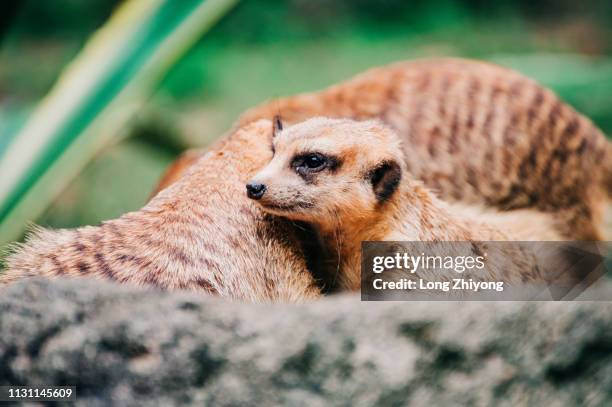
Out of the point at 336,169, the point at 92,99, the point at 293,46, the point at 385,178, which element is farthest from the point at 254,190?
the point at 293,46

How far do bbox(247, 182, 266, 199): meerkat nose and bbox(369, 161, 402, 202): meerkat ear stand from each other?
1.25 ft

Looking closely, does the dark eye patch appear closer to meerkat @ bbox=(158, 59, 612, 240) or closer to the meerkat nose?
the meerkat nose

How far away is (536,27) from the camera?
6.66 meters

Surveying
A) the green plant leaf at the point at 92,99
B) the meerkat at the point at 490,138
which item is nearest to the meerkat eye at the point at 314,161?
the green plant leaf at the point at 92,99

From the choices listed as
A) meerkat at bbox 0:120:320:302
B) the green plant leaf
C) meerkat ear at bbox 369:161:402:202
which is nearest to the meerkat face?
meerkat ear at bbox 369:161:402:202

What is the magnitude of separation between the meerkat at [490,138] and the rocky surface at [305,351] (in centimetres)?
174

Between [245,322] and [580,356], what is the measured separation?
625 mm

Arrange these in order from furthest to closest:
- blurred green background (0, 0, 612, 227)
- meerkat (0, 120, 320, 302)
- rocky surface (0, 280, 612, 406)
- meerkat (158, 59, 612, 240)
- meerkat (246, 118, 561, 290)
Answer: blurred green background (0, 0, 612, 227)
meerkat (158, 59, 612, 240)
meerkat (246, 118, 561, 290)
meerkat (0, 120, 320, 302)
rocky surface (0, 280, 612, 406)

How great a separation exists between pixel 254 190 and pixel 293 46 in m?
5.00

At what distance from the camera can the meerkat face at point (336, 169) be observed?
2080 mm

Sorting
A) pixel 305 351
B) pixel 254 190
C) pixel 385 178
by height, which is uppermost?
Answer: pixel 385 178

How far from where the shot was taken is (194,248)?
1.93m

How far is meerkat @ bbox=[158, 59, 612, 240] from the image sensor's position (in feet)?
10.4

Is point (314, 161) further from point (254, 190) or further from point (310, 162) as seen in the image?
point (254, 190)
